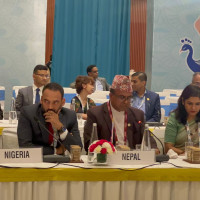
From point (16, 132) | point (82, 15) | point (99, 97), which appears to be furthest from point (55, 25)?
point (16, 132)

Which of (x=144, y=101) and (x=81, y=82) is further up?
(x=81, y=82)

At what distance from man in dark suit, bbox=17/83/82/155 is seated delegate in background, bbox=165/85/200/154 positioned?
Answer: 820 millimetres

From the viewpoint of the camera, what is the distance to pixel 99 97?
6.55m

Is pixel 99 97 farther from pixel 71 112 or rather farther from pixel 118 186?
pixel 118 186

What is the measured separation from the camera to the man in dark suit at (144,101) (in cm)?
610

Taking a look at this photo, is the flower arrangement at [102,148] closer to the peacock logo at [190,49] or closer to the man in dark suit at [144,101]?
the man in dark suit at [144,101]

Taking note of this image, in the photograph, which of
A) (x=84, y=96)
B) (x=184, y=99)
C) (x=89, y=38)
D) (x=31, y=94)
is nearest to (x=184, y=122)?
(x=184, y=99)

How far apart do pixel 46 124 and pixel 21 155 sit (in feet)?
2.06

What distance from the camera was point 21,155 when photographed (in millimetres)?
2715

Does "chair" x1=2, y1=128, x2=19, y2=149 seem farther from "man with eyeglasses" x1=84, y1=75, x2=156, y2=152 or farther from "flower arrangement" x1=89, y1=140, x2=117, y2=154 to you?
"flower arrangement" x1=89, y1=140, x2=117, y2=154

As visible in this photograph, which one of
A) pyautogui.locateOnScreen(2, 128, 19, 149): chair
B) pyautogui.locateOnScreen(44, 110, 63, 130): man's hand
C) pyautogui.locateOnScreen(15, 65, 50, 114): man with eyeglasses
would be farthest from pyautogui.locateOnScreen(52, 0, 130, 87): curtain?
pyautogui.locateOnScreen(44, 110, 63, 130): man's hand

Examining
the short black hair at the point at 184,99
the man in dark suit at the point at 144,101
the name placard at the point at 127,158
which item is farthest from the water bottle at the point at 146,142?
the man in dark suit at the point at 144,101

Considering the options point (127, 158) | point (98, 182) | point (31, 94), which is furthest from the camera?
point (31, 94)

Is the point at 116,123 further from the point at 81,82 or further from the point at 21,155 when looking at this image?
the point at 81,82
